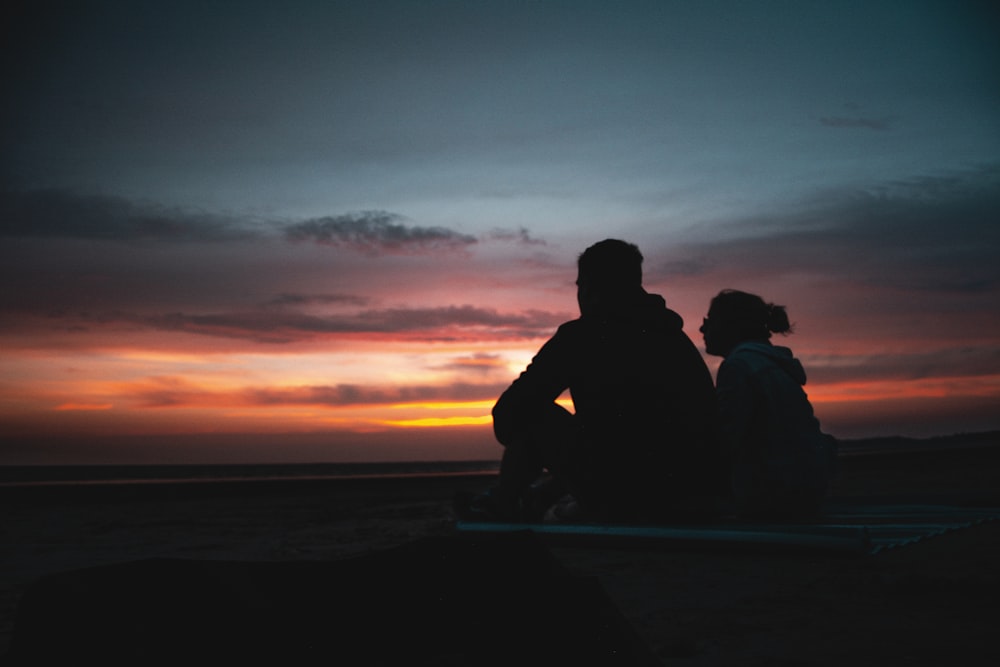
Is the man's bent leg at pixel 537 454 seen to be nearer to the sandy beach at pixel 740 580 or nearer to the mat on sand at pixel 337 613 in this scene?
the sandy beach at pixel 740 580

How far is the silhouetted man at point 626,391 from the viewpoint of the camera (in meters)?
3.54

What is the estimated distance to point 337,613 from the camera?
139 centimetres

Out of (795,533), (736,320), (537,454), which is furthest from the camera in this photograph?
(736,320)

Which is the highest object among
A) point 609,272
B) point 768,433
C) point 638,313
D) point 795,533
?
point 609,272

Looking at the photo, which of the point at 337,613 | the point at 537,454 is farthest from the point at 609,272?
the point at 337,613

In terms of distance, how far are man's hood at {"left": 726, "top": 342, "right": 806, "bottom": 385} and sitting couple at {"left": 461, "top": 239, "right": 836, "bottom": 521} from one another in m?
0.03

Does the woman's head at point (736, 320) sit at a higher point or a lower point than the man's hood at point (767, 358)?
higher

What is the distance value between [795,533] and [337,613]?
1635mm

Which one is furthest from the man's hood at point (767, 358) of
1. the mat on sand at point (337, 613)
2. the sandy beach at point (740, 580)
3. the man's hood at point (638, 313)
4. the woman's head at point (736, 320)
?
the mat on sand at point (337, 613)

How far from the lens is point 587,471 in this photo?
3719 millimetres

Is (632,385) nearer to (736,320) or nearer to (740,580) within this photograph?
(736,320)

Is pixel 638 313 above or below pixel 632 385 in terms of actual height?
above

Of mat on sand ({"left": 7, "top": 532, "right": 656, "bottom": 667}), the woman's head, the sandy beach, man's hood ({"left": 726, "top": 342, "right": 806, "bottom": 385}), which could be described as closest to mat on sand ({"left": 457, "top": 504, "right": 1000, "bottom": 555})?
the sandy beach

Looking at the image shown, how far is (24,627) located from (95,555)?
6114 millimetres
